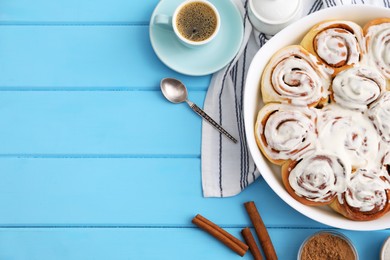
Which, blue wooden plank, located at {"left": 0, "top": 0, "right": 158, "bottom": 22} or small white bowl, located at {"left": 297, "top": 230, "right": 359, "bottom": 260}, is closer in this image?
small white bowl, located at {"left": 297, "top": 230, "right": 359, "bottom": 260}

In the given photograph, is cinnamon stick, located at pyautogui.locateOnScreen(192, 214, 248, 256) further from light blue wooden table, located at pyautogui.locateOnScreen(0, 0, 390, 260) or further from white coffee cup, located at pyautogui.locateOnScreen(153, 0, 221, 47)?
white coffee cup, located at pyautogui.locateOnScreen(153, 0, 221, 47)

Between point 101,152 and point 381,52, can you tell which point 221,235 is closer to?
point 101,152

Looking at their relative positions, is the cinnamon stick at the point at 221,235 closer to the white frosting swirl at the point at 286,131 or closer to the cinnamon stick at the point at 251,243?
the cinnamon stick at the point at 251,243

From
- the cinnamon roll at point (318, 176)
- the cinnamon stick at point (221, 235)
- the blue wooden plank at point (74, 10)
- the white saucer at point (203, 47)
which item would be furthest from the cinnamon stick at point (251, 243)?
the blue wooden plank at point (74, 10)

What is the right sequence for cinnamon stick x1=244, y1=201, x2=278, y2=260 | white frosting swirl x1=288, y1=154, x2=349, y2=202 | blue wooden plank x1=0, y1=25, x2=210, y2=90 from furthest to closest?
blue wooden plank x1=0, y1=25, x2=210, y2=90, cinnamon stick x1=244, y1=201, x2=278, y2=260, white frosting swirl x1=288, y1=154, x2=349, y2=202

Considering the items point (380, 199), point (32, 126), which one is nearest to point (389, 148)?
point (380, 199)

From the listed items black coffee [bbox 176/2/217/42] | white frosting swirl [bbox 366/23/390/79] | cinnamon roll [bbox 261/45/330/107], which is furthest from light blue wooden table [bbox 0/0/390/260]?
white frosting swirl [bbox 366/23/390/79]
